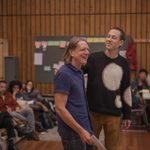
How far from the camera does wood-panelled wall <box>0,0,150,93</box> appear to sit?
10.1 metres

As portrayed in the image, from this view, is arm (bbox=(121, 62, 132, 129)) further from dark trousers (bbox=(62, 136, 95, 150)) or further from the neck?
dark trousers (bbox=(62, 136, 95, 150))

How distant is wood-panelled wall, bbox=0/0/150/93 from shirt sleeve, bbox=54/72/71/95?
7575mm

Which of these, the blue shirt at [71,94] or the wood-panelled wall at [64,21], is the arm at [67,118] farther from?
the wood-panelled wall at [64,21]

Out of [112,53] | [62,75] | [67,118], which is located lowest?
[67,118]

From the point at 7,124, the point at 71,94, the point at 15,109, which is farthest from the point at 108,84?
the point at 15,109

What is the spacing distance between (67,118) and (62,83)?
0.82 ft

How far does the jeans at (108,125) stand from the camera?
3.56 metres

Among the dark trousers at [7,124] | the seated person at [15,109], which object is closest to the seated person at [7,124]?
the dark trousers at [7,124]

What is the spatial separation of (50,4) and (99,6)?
1.34 metres

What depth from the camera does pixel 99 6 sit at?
1029cm

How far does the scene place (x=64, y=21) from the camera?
10461mm

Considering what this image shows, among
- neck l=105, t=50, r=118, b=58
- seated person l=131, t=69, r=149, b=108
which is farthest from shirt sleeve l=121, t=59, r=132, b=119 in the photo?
seated person l=131, t=69, r=149, b=108

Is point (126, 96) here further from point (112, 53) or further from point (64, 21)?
point (64, 21)

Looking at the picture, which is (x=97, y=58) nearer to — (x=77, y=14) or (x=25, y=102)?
(x=25, y=102)
